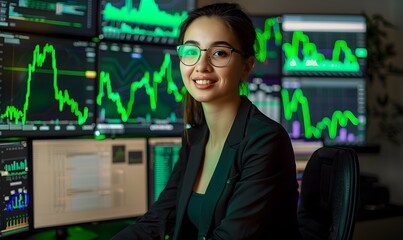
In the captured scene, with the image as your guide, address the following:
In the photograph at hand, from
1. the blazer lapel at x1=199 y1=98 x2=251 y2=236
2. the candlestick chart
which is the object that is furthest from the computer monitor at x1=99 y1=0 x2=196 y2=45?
the blazer lapel at x1=199 y1=98 x2=251 y2=236

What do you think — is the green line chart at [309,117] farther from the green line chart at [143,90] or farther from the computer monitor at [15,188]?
the computer monitor at [15,188]

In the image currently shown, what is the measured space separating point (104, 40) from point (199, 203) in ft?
2.91

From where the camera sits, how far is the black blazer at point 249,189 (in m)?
1.25

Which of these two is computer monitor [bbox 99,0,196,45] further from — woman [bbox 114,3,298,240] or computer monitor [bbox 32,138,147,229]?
woman [bbox 114,3,298,240]

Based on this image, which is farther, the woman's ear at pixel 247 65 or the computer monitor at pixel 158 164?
the computer monitor at pixel 158 164

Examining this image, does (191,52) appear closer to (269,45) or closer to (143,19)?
(143,19)

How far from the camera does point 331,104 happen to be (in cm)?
259

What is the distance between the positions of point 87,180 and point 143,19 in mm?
747

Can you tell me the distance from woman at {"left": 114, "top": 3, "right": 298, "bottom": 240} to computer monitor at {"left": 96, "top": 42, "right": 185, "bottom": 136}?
493 millimetres

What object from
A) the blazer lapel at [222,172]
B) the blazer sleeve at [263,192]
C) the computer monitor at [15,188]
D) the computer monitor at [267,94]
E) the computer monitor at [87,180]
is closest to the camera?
the blazer sleeve at [263,192]

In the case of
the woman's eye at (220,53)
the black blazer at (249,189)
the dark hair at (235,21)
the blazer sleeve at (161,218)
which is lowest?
the blazer sleeve at (161,218)

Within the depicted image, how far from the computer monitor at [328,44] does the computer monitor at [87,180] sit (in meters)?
1.07

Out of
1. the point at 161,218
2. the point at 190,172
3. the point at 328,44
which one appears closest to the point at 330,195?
the point at 190,172

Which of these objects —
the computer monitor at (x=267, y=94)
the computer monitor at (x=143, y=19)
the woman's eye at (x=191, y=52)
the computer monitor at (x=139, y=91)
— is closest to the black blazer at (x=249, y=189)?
the woman's eye at (x=191, y=52)
